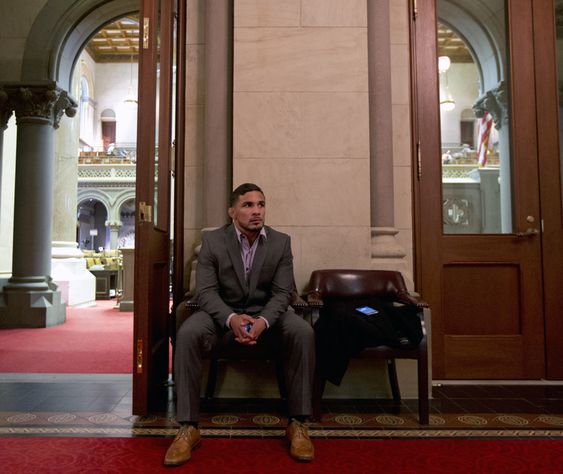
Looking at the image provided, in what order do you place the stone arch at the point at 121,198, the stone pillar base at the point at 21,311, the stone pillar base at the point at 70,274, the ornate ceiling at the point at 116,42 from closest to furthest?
the stone pillar base at the point at 21,311
the stone pillar base at the point at 70,274
the ornate ceiling at the point at 116,42
the stone arch at the point at 121,198

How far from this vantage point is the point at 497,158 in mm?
3926

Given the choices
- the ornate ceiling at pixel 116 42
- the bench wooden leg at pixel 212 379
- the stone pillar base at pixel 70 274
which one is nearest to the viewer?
the bench wooden leg at pixel 212 379

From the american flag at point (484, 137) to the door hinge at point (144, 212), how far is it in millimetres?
2745

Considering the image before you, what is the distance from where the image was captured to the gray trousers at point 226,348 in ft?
7.39

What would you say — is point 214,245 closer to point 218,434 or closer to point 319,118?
point 218,434

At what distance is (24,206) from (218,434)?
5.23 m

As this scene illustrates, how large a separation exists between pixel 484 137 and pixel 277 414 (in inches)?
112

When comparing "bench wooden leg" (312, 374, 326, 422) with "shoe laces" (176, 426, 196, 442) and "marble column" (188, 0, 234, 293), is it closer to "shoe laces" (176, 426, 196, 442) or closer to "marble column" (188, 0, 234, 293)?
"shoe laces" (176, 426, 196, 442)

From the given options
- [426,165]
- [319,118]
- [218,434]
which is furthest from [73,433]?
[426,165]

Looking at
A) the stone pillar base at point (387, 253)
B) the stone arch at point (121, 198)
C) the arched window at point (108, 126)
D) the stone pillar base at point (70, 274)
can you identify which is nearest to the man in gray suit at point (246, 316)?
the stone pillar base at point (387, 253)

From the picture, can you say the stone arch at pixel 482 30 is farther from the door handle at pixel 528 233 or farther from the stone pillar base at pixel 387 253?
the stone pillar base at pixel 387 253

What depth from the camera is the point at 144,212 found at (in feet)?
8.97

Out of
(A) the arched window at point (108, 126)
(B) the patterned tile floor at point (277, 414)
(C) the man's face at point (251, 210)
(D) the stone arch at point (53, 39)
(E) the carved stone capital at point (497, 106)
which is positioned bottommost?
(B) the patterned tile floor at point (277, 414)

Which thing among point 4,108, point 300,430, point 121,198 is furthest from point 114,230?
point 300,430
